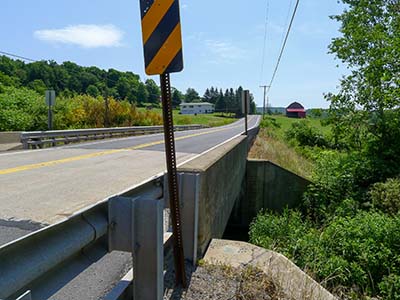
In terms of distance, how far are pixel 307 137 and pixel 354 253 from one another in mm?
25590

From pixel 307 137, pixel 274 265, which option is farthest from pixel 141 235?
pixel 307 137

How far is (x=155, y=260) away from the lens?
7.15 ft

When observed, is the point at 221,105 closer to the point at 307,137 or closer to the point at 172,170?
the point at 307,137

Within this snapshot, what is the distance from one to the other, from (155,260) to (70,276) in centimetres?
68

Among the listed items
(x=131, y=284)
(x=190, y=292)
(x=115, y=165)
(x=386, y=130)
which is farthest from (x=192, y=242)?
(x=386, y=130)

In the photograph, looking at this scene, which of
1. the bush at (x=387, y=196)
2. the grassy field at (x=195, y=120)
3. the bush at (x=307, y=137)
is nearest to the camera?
the bush at (x=387, y=196)

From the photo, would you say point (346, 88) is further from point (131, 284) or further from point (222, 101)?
point (222, 101)

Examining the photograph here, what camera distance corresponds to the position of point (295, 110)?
145875mm

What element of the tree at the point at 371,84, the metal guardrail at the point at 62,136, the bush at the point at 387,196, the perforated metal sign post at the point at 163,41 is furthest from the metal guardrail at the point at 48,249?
the tree at the point at 371,84

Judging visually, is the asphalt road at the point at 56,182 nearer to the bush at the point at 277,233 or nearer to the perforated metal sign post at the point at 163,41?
the perforated metal sign post at the point at 163,41

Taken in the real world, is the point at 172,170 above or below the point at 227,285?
above

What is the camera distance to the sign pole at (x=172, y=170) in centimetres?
283

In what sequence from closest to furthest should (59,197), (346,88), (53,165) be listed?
(59,197)
(53,165)
(346,88)

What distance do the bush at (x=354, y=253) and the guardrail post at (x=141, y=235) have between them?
4176 millimetres
